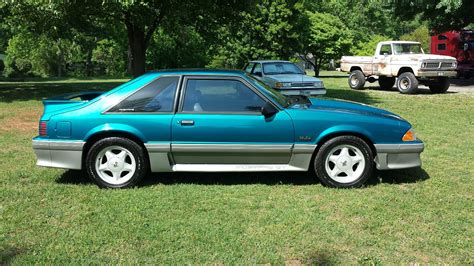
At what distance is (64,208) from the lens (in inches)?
180

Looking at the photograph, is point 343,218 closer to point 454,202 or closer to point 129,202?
point 454,202

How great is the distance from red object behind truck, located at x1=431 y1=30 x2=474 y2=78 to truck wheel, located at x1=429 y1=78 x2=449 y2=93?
27.2 ft

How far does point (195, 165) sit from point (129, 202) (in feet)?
2.94

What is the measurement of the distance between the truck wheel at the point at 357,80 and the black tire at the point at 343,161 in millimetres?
14278

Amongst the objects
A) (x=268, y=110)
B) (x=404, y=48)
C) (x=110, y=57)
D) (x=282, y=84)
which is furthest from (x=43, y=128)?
(x=110, y=57)

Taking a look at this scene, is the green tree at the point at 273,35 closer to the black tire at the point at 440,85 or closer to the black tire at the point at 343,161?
the black tire at the point at 440,85

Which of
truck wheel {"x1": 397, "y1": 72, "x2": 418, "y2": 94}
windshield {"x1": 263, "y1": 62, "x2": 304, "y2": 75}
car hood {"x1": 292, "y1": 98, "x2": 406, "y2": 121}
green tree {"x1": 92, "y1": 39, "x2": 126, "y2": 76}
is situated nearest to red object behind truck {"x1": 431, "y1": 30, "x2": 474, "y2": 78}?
truck wheel {"x1": 397, "y1": 72, "x2": 418, "y2": 94}

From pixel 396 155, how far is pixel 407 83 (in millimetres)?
12512

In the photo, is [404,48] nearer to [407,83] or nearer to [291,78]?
[407,83]

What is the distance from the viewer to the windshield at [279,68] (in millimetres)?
14327

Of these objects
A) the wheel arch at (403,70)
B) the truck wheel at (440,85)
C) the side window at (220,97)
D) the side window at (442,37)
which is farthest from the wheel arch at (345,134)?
the side window at (442,37)

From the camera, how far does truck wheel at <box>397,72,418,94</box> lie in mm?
16297

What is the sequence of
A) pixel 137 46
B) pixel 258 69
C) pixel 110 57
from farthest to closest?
pixel 110 57 < pixel 137 46 < pixel 258 69

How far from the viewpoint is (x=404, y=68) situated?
16.9 m
